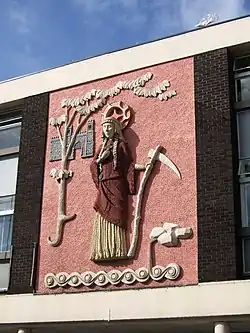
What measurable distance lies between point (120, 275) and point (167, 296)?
1.19 m

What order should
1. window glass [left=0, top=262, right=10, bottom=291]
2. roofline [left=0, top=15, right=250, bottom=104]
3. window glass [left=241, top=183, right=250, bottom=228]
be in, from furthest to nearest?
window glass [left=0, top=262, right=10, bottom=291] < roofline [left=0, top=15, right=250, bottom=104] < window glass [left=241, top=183, right=250, bottom=228]

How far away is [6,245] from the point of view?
15.0m

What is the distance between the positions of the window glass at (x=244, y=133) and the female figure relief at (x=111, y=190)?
2139 mm

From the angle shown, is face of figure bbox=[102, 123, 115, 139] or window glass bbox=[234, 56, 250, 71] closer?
window glass bbox=[234, 56, 250, 71]

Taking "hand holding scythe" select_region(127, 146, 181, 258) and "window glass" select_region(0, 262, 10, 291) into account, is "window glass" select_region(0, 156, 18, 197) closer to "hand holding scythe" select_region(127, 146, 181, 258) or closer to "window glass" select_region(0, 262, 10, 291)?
"window glass" select_region(0, 262, 10, 291)

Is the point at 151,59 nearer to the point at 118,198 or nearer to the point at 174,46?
the point at 174,46

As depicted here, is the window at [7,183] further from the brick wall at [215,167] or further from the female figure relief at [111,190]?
the brick wall at [215,167]

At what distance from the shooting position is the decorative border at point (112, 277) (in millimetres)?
12555

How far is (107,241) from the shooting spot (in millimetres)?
13312

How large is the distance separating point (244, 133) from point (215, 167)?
999 millimetres

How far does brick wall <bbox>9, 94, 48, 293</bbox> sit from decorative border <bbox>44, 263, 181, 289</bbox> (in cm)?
68

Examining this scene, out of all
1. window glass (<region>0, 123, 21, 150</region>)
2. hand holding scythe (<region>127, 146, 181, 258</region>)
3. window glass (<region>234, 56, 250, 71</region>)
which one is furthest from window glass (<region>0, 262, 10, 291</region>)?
window glass (<region>234, 56, 250, 71</region>)

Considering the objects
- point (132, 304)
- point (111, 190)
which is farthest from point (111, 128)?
point (132, 304)

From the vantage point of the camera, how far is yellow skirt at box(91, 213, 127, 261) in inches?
519
